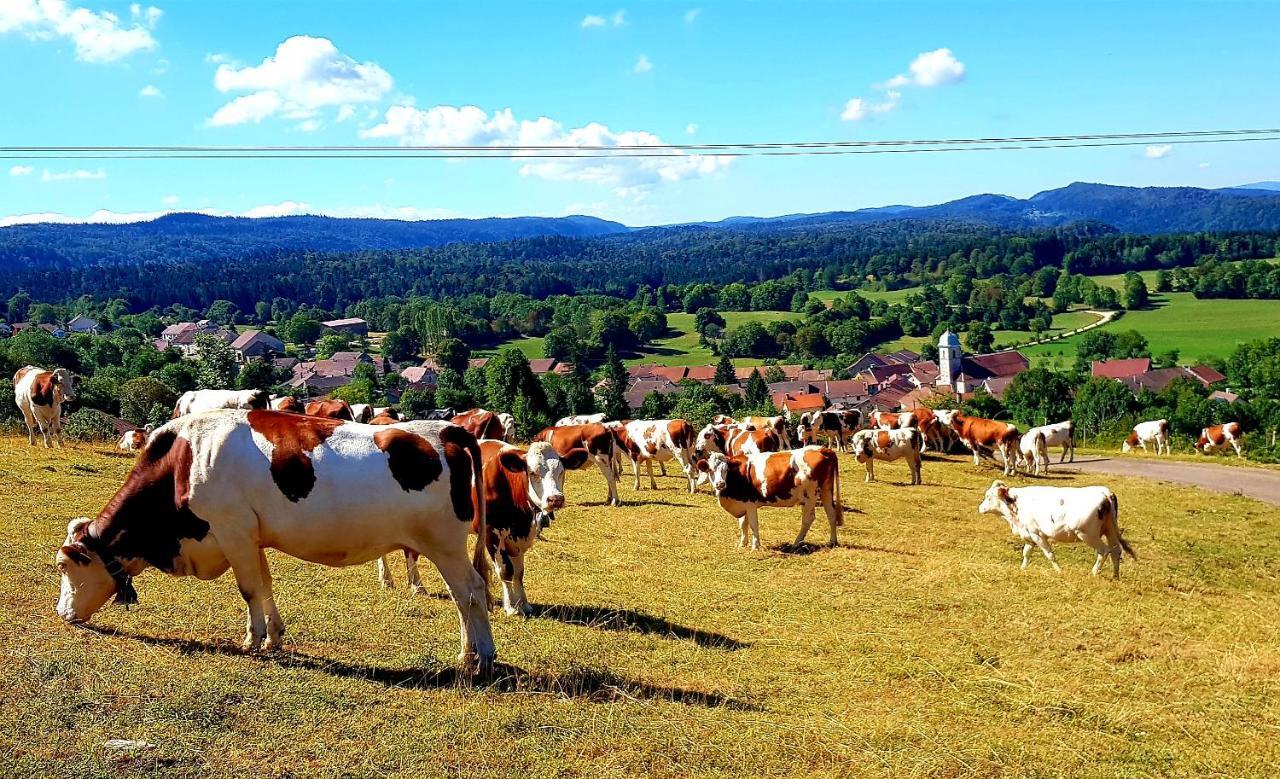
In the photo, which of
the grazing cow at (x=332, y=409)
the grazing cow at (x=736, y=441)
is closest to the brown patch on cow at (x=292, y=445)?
the grazing cow at (x=332, y=409)

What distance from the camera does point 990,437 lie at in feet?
97.8

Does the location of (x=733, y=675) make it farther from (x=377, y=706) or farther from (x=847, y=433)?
(x=847, y=433)

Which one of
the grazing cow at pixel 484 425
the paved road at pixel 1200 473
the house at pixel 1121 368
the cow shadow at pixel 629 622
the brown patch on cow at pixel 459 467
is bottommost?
the house at pixel 1121 368

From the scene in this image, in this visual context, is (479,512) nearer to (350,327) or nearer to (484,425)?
(484,425)

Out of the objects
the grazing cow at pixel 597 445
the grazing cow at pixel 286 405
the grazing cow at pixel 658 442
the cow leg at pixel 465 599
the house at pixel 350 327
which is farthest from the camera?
the house at pixel 350 327

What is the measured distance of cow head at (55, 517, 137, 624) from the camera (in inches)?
338

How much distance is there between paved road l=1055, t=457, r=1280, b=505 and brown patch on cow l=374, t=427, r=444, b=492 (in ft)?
83.2

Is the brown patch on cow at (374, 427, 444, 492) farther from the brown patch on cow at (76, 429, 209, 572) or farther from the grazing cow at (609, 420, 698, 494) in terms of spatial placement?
the grazing cow at (609, 420, 698, 494)

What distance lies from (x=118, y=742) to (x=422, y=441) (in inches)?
132

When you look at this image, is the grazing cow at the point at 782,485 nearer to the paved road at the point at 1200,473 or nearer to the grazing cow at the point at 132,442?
the grazing cow at the point at 132,442

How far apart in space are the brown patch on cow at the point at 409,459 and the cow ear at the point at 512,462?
2.43 meters

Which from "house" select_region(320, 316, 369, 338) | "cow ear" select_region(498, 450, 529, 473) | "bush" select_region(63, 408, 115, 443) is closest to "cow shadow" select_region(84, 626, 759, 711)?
"cow ear" select_region(498, 450, 529, 473)

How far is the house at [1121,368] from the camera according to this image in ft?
310

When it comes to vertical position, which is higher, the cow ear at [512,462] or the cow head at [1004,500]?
the cow ear at [512,462]
